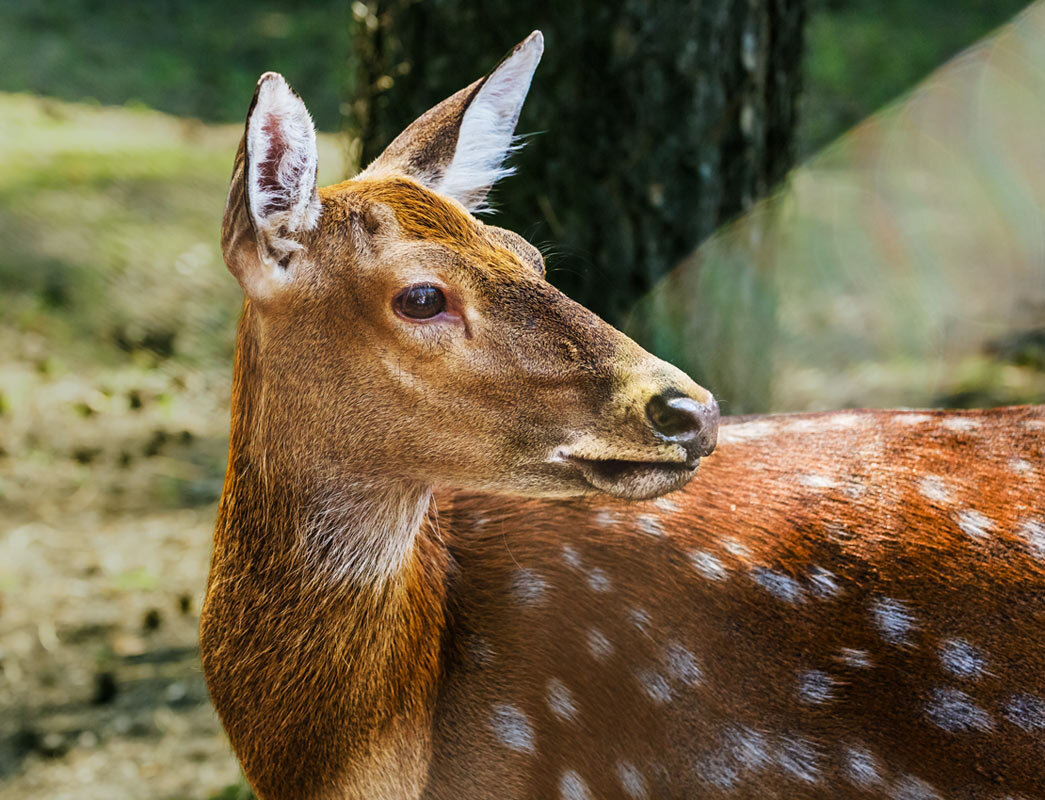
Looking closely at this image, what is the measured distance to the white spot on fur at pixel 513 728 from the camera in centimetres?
204

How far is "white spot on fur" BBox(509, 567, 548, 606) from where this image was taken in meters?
2.11

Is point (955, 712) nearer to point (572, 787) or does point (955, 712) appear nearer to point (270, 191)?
point (572, 787)

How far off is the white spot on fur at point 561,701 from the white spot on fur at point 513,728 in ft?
A: 0.18

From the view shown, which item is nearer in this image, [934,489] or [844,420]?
[934,489]

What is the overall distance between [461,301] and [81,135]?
525cm

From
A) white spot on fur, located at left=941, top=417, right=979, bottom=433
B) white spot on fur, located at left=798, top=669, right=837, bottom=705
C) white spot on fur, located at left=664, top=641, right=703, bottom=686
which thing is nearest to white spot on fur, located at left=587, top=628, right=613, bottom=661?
white spot on fur, located at left=664, top=641, right=703, bottom=686

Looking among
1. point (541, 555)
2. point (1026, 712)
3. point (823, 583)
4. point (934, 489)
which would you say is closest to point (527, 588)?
point (541, 555)


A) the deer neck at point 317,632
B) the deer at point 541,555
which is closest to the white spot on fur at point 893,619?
the deer at point 541,555

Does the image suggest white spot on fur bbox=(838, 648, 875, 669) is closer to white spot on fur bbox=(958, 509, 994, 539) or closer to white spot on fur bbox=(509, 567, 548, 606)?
white spot on fur bbox=(958, 509, 994, 539)

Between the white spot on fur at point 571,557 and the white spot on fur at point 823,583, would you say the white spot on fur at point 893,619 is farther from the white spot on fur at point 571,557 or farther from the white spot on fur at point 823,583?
the white spot on fur at point 571,557

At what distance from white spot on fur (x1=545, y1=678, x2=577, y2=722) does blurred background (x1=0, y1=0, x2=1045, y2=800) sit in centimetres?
117

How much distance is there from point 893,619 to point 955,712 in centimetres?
18

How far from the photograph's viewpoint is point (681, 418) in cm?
168

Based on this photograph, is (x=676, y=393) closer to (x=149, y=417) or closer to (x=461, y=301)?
(x=461, y=301)
